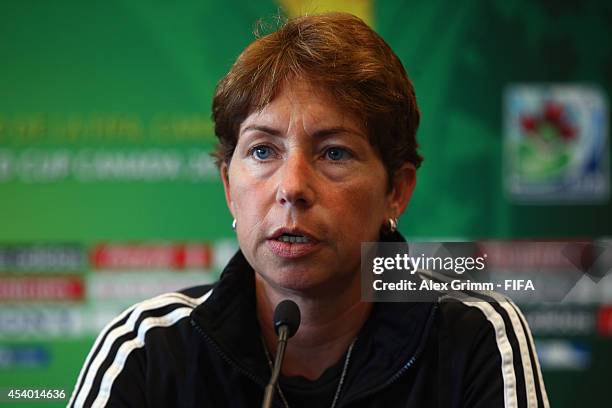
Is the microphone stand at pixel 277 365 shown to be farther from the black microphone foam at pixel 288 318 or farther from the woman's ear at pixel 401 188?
the woman's ear at pixel 401 188

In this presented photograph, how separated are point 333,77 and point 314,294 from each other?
1.26 feet

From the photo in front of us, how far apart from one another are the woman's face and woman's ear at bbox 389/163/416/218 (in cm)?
10

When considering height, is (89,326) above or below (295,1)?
below

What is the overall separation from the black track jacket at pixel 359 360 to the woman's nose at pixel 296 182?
0.26m

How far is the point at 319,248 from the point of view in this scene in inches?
50.6

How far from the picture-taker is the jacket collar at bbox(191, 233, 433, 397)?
1.32 metres

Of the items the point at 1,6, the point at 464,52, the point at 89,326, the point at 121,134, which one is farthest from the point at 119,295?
the point at 464,52

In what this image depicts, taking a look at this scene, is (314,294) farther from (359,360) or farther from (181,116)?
(181,116)

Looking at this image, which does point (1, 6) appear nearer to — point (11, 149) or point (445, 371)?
point (11, 149)

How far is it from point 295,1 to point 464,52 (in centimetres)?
60

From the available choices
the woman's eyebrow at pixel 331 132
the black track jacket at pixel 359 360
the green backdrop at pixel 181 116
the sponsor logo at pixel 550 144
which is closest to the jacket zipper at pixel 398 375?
the black track jacket at pixel 359 360

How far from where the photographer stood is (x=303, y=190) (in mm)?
1247

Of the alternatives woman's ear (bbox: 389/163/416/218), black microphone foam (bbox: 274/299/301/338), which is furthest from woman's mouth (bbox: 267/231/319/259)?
woman's ear (bbox: 389/163/416/218)

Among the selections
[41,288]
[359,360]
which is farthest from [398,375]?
[41,288]
